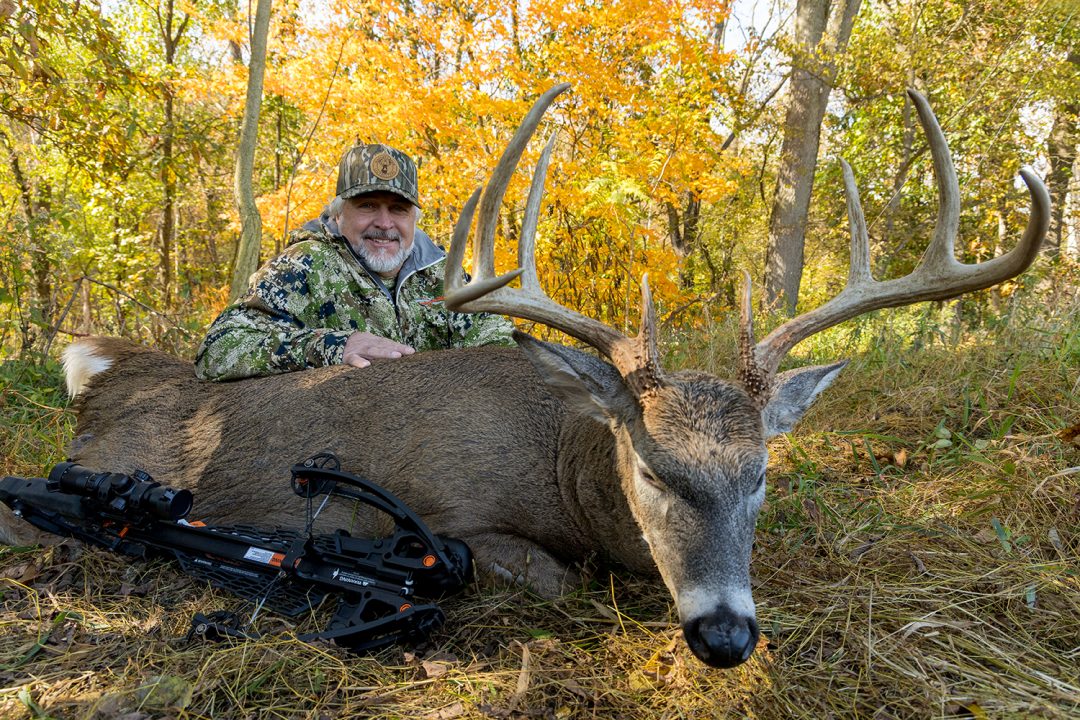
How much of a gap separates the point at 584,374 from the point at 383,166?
2906 millimetres

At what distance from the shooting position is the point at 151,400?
14.4 ft

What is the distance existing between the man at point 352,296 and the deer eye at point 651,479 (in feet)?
6.81

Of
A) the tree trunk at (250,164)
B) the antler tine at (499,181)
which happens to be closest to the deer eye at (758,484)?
the antler tine at (499,181)

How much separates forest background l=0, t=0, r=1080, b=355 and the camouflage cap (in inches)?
97.5

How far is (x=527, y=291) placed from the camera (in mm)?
3256

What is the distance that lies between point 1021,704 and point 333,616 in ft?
7.96

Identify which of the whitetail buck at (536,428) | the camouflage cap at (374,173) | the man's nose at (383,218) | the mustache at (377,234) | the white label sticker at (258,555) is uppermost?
the camouflage cap at (374,173)

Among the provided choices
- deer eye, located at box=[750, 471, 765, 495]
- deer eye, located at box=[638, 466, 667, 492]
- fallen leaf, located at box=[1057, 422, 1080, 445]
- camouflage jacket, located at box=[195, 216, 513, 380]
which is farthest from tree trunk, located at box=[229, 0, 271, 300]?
fallen leaf, located at box=[1057, 422, 1080, 445]

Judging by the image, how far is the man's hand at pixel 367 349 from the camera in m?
4.38

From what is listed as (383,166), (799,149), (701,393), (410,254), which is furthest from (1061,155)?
(701,393)

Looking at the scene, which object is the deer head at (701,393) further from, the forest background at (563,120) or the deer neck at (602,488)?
the forest background at (563,120)

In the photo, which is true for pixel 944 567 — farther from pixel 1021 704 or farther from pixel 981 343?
pixel 981 343

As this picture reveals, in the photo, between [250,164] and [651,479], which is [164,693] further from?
[250,164]

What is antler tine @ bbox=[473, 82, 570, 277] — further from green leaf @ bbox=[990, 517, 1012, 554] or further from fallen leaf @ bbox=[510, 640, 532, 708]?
green leaf @ bbox=[990, 517, 1012, 554]
